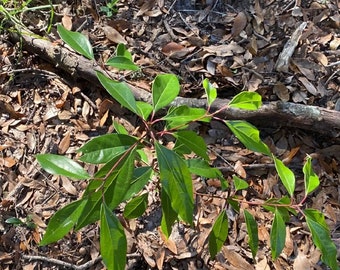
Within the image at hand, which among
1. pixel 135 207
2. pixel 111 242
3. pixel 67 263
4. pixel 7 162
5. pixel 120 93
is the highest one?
pixel 120 93

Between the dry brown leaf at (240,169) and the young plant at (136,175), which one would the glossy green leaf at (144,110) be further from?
the dry brown leaf at (240,169)

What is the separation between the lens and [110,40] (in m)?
2.44

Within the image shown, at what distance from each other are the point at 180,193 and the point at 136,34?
152 centimetres

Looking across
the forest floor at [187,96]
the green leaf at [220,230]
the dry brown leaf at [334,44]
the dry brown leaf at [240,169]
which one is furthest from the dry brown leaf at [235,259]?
the dry brown leaf at [334,44]

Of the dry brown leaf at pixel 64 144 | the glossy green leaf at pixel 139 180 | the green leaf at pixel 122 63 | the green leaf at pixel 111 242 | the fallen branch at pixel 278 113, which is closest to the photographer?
the green leaf at pixel 111 242

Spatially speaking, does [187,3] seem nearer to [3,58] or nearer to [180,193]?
[3,58]

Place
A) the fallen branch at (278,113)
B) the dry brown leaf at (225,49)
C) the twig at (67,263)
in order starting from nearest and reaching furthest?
the twig at (67,263) < the fallen branch at (278,113) < the dry brown leaf at (225,49)

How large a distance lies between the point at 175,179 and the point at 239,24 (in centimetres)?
154

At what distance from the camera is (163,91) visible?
1.39 metres

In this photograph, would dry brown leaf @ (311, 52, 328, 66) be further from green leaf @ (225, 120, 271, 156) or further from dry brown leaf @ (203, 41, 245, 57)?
green leaf @ (225, 120, 271, 156)

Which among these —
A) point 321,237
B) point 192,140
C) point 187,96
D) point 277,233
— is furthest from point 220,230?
point 187,96

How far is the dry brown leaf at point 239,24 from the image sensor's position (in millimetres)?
2432

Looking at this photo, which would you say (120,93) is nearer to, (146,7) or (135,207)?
(135,207)

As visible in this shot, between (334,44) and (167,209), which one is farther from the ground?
(167,209)
